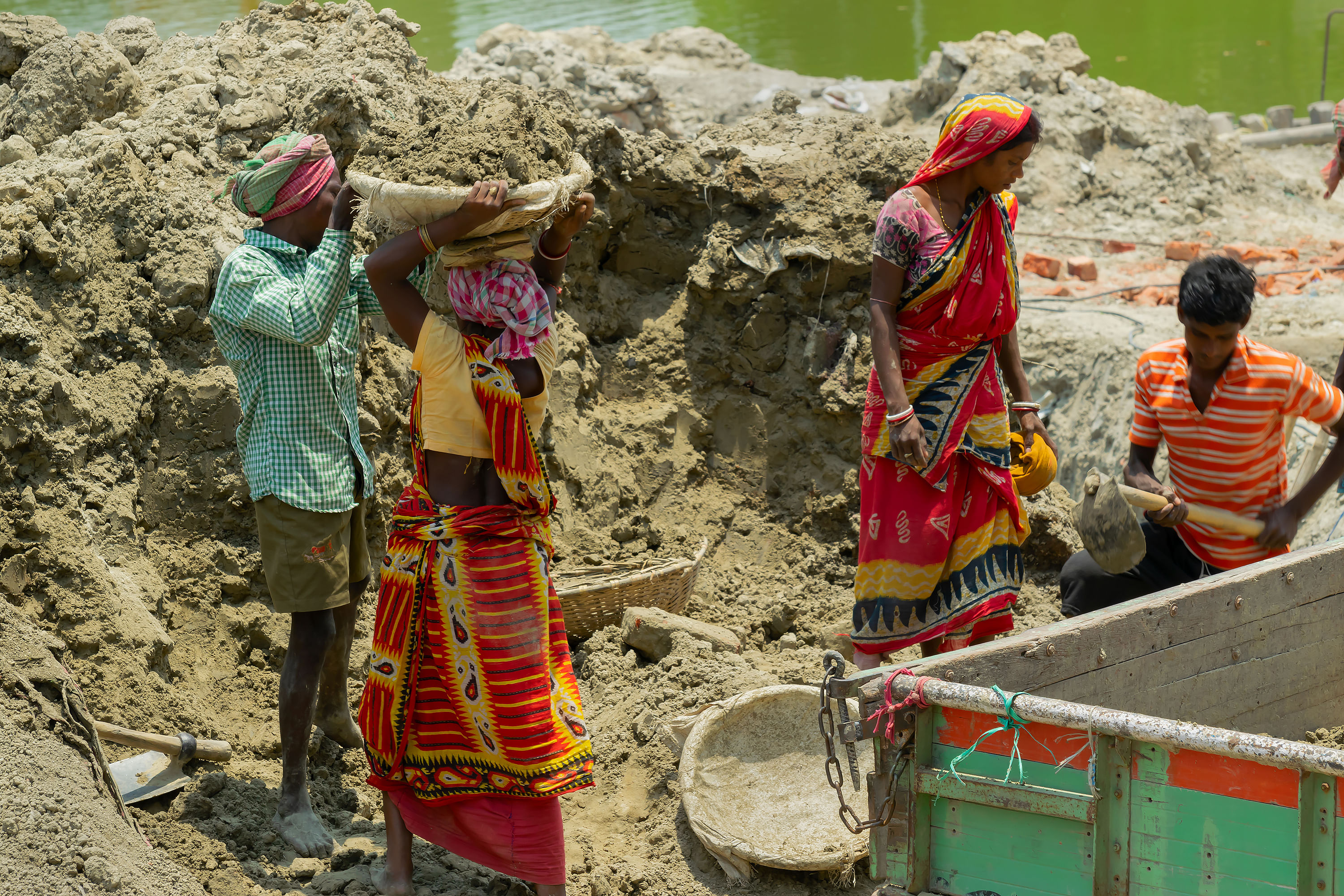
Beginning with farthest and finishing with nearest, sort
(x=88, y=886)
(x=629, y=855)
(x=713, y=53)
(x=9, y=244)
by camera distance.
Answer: (x=713, y=53) < (x=9, y=244) < (x=629, y=855) < (x=88, y=886)

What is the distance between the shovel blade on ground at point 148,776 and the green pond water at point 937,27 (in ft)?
43.1

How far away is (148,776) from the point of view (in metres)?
3.38

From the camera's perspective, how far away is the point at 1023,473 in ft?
12.2

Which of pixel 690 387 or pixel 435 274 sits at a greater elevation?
pixel 435 274

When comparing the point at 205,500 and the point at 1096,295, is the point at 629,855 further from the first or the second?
the point at 1096,295

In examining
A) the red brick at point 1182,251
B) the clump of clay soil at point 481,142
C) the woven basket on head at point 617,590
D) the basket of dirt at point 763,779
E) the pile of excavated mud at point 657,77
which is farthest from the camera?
the pile of excavated mud at point 657,77

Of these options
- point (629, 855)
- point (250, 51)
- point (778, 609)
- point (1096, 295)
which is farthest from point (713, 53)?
point (629, 855)

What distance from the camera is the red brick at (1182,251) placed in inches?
380

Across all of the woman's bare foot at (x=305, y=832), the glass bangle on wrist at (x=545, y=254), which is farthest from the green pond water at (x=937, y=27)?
the woman's bare foot at (x=305, y=832)

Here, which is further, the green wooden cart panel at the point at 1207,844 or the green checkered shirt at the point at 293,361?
the green checkered shirt at the point at 293,361

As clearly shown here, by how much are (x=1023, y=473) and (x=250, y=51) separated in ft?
13.0

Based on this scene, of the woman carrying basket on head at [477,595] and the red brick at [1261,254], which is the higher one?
the woman carrying basket on head at [477,595]

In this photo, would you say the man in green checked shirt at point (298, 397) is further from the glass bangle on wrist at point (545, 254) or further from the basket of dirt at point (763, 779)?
the basket of dirt at point (763, 779)

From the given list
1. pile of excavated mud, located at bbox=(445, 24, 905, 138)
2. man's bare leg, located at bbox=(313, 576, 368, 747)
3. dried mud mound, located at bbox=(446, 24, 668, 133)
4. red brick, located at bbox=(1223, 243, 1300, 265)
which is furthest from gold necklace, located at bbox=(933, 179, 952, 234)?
red brick, located at bbox=(1223, 243, 1300, 265)
